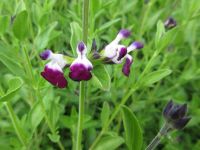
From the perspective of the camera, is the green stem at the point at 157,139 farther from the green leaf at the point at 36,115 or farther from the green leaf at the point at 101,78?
the green leaf at the point at 36,115

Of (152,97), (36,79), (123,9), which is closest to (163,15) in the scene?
(123,9)

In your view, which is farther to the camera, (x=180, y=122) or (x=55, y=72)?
(x=180, y=122)

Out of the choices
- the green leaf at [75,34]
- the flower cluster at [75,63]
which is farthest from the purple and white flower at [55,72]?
the green leaf at [75,34]

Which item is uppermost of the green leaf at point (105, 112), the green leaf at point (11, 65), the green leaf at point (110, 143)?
the green leaf at point (11, 65)

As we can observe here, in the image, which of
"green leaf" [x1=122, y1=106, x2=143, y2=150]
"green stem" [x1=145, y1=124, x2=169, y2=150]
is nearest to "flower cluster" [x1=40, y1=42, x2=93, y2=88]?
"green leaf" [x1=122, y1=106, x2=143, y2=150]

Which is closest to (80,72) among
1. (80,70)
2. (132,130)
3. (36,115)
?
(80,70)

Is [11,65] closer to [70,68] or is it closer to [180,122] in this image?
[70,68]

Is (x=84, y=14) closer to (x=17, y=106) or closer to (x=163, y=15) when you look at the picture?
(x=17, y=106)
